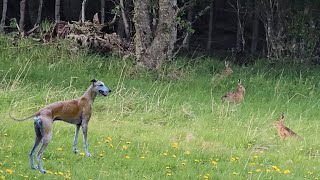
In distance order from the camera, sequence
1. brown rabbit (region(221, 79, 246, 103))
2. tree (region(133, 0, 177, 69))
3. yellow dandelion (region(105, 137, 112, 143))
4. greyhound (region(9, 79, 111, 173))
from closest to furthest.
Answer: greyhound (region(9, 79, 111, 173)) < yellow dandelion (region(105, 137, 112, 143)) < brown rabbit (region(221, 79, 246, 103)) < tree (region(133, 0, 177, 69))

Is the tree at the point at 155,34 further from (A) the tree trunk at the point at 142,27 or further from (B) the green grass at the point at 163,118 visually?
(B) the green grass at the point at 163,118

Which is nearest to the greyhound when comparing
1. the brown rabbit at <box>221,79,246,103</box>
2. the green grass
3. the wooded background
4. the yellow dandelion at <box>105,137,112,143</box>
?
the green grass

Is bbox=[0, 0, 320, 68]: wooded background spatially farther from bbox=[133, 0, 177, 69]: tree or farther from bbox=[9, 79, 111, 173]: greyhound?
bbox=[9, 79, 111, 173]: greyhound

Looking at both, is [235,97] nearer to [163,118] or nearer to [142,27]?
[163,118]

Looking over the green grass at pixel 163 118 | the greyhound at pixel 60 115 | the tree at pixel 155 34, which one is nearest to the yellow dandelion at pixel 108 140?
the green grass at pixel 163 118

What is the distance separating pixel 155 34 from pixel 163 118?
5.63 metres

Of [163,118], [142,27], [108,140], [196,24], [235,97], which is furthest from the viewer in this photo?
[196,24]

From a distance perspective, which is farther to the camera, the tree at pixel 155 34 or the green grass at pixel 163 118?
the tree at pixel 155 34

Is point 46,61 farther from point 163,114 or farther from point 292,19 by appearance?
point 292,19

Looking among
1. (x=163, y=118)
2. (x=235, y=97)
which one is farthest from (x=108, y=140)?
(x=235, y=97)

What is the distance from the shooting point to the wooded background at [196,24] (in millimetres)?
16891

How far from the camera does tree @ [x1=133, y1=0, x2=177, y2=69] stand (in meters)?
16.6

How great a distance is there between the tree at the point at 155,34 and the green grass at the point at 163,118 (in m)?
0.52

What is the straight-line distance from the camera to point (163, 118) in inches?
464
